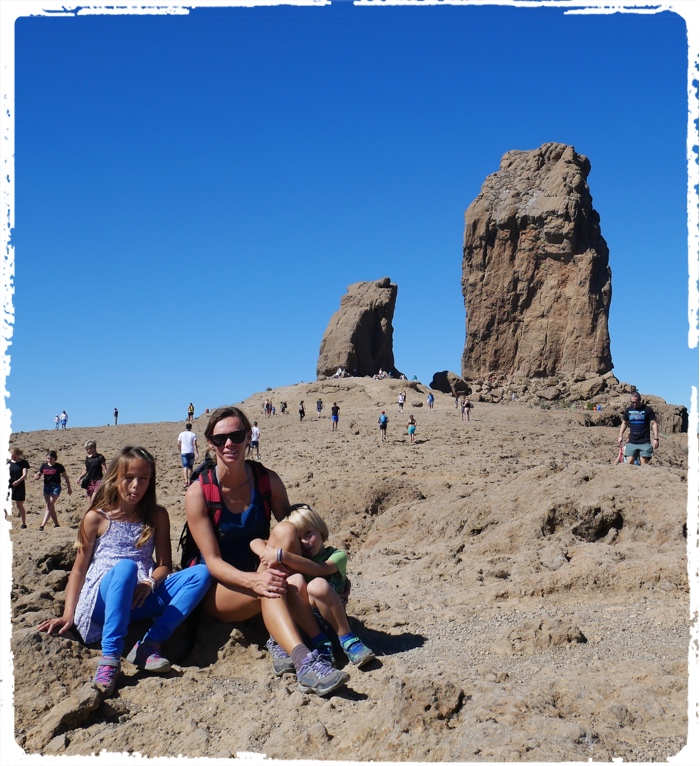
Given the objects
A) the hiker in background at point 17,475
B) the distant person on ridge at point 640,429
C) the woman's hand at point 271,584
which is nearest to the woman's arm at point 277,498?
the woman's hand at point 271,584

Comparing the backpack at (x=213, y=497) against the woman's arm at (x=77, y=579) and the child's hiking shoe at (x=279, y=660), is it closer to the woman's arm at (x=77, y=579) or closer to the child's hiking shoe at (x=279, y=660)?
the woman's arm at (x=77, y=579)

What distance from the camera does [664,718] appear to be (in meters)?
3.56

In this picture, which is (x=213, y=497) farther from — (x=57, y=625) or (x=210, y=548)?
(x=57, y=625)

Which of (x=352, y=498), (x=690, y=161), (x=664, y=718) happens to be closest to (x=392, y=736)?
(x=664, y=718)

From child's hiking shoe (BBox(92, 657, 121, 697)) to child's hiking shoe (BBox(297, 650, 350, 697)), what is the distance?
1.02 m

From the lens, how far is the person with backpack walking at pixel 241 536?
14.6ft

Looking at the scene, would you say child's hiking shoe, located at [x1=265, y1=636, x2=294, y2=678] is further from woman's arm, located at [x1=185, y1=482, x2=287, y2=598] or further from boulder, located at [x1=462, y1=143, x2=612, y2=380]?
boulder, located at [x1=462, y1=143, x2=612, y2=380]

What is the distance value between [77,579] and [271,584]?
1190 millimetres

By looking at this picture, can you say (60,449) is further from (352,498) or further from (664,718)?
(664,718)

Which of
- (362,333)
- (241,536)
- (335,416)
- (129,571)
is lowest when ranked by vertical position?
(129,571)

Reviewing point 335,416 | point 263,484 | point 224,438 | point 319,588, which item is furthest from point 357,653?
point 335,416

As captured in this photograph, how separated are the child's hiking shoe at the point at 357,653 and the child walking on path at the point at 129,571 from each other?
96cm

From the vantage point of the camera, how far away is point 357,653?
4.51 meters

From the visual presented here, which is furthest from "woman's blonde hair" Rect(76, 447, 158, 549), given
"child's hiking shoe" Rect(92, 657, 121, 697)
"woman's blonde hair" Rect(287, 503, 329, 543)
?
"woman's blonde hair" Rect(287, 503, 329, 543)
